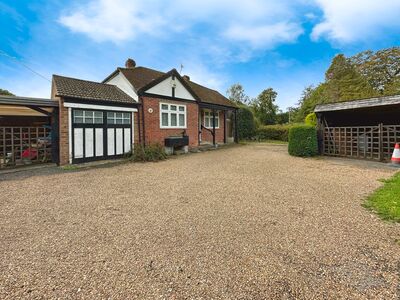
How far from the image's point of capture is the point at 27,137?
955 centimetres

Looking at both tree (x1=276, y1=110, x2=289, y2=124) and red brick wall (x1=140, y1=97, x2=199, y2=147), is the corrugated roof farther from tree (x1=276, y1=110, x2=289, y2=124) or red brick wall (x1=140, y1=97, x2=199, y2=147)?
tree (x1=276, y1=110, x2=289, y2=124)

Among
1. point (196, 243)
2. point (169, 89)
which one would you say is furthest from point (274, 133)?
point (196, 243)

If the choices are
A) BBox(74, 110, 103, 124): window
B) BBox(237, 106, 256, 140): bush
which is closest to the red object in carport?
BBox(74, 110, 103, 124): window

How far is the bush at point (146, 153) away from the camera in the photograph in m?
10.5

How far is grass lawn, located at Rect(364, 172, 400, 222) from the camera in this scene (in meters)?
3.81

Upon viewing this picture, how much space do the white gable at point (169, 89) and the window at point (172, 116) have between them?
70cm

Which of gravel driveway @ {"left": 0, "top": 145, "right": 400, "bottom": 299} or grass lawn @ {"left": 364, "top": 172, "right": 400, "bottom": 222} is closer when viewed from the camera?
gravel driveway @ {"left": 0, "top": 145, "right": 400, "bottom": 299}

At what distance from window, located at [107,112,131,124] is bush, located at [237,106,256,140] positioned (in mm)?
13130

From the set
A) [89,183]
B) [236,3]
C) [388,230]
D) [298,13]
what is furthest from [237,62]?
[388,230]

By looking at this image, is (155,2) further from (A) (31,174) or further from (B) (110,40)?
(A) (31,174)

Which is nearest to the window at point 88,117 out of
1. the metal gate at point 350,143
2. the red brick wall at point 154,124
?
the red brick wall at point 154,124

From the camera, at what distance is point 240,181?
6465 millimetres

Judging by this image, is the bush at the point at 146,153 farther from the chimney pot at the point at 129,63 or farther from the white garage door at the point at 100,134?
Result: the chimney pot at the point at 129,63

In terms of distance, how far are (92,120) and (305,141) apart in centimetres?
1056
